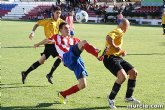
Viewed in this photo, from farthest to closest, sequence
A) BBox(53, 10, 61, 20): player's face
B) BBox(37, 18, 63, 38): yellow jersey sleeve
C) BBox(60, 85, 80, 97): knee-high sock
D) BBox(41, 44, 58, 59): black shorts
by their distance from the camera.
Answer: BBox(37, 18, 63, 38): yellow jersey sleeve → BBox(41, 44, 58, 59): black shorts → BBox(53, 10, 61, 20): player's face → BBox(60, 85, 80, 97): knee-high sock

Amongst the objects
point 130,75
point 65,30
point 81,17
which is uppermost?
point 65,30

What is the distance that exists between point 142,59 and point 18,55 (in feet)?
16.9

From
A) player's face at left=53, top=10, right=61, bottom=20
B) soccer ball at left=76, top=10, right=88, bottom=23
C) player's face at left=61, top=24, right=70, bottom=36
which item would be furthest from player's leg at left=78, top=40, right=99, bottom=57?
soccer ball at left=76, top=10, right=88, bottom=23

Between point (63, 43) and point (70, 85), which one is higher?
point (63, 43)

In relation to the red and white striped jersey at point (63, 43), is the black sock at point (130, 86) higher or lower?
lower

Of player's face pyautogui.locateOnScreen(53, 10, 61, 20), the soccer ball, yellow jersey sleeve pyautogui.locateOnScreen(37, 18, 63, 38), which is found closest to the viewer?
player's face pyautogui.locateOnScreen(53, 10, 61, 20)

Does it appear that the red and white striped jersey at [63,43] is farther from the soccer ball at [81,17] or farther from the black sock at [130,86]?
the soccer ball at [81,17]

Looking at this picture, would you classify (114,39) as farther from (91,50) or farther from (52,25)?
(52,25)

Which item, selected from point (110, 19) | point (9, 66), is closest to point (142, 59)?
point (9, 66)

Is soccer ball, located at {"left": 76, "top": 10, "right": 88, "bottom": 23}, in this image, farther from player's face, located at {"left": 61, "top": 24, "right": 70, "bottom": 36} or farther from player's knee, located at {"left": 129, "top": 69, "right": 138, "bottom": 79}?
player's knee, located at {"left": 129, "top": 69, "right": 138, "bottom": 79}

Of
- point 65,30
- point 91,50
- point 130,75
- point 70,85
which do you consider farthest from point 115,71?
point 70,85

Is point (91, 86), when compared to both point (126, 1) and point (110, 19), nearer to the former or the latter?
point (110, 19)

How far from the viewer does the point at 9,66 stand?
13.0 meters

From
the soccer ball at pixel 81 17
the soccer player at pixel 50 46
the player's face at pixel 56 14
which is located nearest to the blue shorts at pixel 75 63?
the soccer player at pixel 50 46
